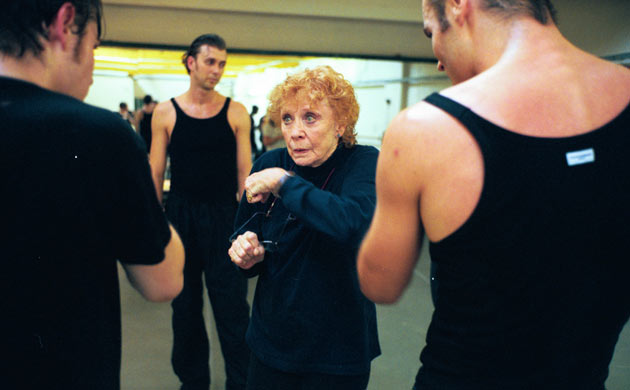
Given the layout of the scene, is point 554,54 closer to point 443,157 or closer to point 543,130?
point 543,130

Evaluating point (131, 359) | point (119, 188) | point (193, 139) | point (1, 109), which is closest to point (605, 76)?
point (119, 188)

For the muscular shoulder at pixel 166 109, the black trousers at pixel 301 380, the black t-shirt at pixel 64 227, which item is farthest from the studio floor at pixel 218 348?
the black t-shirt at pixel 64 227

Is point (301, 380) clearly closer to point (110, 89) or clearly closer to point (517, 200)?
point (517, 200)

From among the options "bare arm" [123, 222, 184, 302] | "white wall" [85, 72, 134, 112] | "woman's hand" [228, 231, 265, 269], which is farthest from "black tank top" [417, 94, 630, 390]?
"white wall" [85, 72, 134, 112]

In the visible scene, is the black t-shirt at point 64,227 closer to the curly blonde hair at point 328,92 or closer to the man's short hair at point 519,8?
the man's short hair at point 519,8

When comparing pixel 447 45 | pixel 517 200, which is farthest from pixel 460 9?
pixel 517 200

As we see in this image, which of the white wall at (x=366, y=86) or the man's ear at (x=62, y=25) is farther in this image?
the white wall at (x=366, y=86)

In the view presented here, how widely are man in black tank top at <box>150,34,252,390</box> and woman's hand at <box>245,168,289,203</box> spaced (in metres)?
1.30

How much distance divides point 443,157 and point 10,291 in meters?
0.77

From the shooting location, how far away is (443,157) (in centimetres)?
84

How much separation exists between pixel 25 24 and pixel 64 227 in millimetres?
332

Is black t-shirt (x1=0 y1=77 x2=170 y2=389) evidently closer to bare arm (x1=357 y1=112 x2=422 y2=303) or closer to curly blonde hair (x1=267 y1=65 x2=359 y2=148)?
bare arm (x1=357 y1=112 x2=422 y2=303)

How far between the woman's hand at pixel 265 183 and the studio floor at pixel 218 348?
185cm

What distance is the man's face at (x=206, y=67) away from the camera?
279 cm
